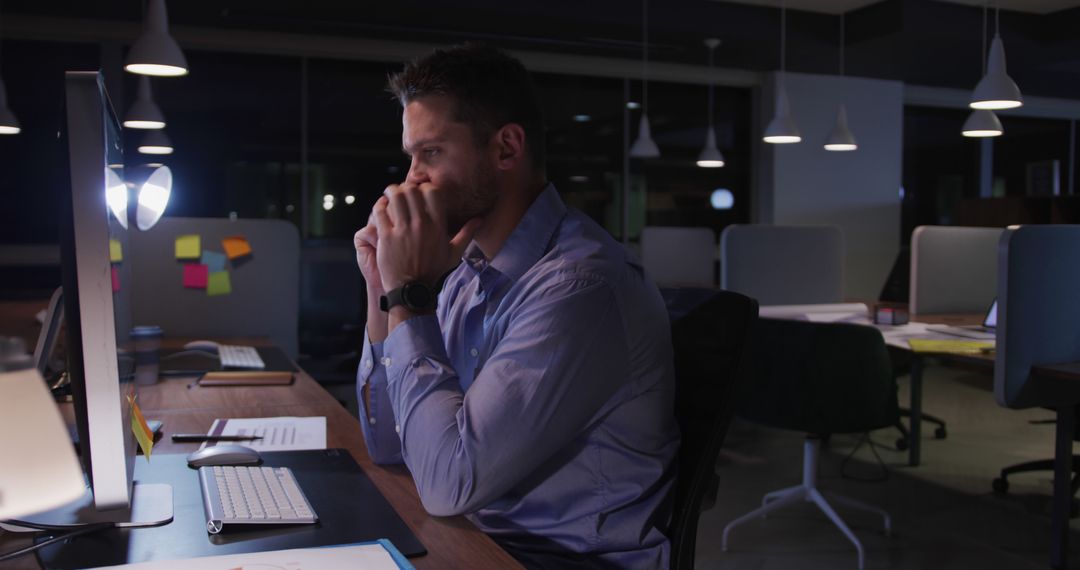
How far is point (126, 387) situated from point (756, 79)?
7510 millimetres

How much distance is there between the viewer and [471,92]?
1.21 metres

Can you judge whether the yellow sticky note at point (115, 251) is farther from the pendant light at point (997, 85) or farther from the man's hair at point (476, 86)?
the pendant light at point (997, 85)

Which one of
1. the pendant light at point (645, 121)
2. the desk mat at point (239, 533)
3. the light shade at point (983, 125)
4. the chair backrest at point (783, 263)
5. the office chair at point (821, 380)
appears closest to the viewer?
the desk mat at point (239, 533)

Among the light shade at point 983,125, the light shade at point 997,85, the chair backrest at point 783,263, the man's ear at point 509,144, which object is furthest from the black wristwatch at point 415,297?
the light shade at point 983,125

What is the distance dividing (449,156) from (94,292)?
21.9 inches

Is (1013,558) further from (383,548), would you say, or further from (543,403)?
(383,548)

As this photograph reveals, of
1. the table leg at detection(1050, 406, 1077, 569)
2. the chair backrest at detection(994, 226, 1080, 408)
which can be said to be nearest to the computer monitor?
the chair backrest at detection(994, 226, 1080, 408)

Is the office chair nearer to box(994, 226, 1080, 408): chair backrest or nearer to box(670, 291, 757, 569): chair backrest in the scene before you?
box(994, 226, 1080, 408): chair backrest

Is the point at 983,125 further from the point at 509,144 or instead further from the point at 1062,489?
the point at 509,144

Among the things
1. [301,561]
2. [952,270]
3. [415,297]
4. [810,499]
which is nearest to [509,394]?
[415,297]

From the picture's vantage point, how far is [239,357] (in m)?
2.39

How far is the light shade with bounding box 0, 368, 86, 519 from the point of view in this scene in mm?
470

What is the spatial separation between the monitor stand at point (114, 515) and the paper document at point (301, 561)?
13cm

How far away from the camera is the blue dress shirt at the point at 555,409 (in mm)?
1017
